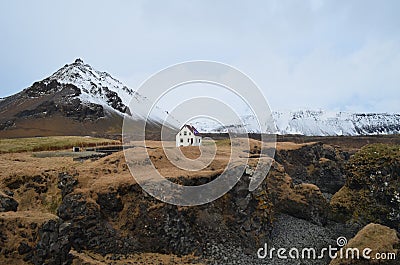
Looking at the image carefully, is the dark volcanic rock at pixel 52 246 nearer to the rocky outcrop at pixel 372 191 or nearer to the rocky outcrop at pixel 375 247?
the rocky outcrop at pixel 375 247

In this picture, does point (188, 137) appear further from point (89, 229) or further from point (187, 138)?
point (89, 229)

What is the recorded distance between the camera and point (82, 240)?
23.1 metres

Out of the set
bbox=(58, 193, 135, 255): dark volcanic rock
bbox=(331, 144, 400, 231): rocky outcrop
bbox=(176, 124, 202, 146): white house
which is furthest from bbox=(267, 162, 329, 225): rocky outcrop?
bbox=(176, 124, 202, 146): white house

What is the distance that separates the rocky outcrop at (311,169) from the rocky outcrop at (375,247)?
91.0 ft

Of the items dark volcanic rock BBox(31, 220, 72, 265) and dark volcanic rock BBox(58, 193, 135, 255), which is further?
dark volcanic rock BBox(58, 193, 135, 255)

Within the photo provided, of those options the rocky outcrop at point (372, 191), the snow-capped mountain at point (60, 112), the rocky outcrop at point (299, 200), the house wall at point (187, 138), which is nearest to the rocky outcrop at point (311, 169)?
the rocky outcrop at point (372, 191)

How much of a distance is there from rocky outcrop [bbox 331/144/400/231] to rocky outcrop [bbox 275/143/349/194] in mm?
13935

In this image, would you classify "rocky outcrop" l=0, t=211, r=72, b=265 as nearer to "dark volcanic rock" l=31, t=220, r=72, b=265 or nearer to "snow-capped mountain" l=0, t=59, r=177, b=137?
"dark volcanic rock" l=31, t=220, r=72, b=265

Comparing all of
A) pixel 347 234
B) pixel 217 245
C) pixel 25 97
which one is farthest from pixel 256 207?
pixel 25 97

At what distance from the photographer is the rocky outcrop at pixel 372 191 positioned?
32438 millimetres

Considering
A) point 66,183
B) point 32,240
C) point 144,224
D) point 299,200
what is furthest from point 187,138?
point 32,240

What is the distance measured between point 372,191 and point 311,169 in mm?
19032

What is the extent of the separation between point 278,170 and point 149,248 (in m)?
20.5

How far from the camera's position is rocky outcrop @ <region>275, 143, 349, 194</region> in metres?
51.4
